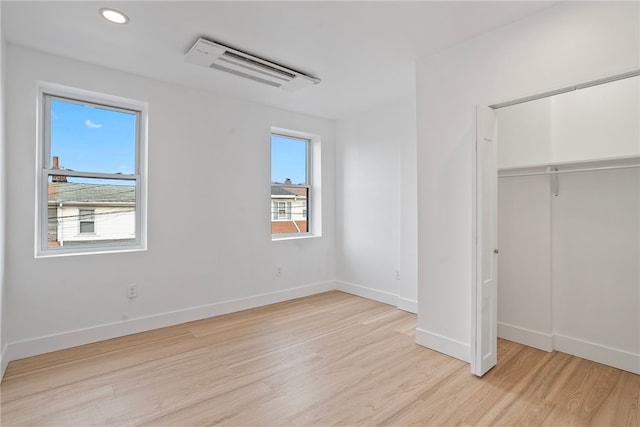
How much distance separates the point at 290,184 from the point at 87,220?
96.9 inches

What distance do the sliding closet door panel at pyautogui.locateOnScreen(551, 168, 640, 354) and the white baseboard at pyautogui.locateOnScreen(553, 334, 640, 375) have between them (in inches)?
1.3

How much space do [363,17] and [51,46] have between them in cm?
255

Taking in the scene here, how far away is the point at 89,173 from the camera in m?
3.11

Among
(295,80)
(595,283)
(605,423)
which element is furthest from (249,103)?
(605,423)

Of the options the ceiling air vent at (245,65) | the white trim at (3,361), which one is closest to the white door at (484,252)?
the ceiling air vent at (245,65)

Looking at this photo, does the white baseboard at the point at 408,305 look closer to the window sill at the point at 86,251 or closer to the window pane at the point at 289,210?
the window pane at the point at 289,210

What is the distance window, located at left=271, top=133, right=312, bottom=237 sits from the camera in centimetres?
454

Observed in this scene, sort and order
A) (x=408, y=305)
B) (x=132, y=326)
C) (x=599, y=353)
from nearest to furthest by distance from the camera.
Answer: (x=599, y=353), (x=132, y=326), (x=408, y=305)

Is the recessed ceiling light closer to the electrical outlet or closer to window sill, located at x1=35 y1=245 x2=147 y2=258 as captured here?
window sill, located at x1=35 y1=245 x2=147 y2=258

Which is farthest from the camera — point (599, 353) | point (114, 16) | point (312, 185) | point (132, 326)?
point (312, 185)

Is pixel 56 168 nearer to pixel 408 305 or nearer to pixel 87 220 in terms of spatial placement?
pixel 87 220

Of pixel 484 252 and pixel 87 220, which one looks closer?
pixel 484 252

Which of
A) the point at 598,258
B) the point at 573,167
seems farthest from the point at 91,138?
the point at 598,258

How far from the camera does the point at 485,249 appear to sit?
2.40 meters
